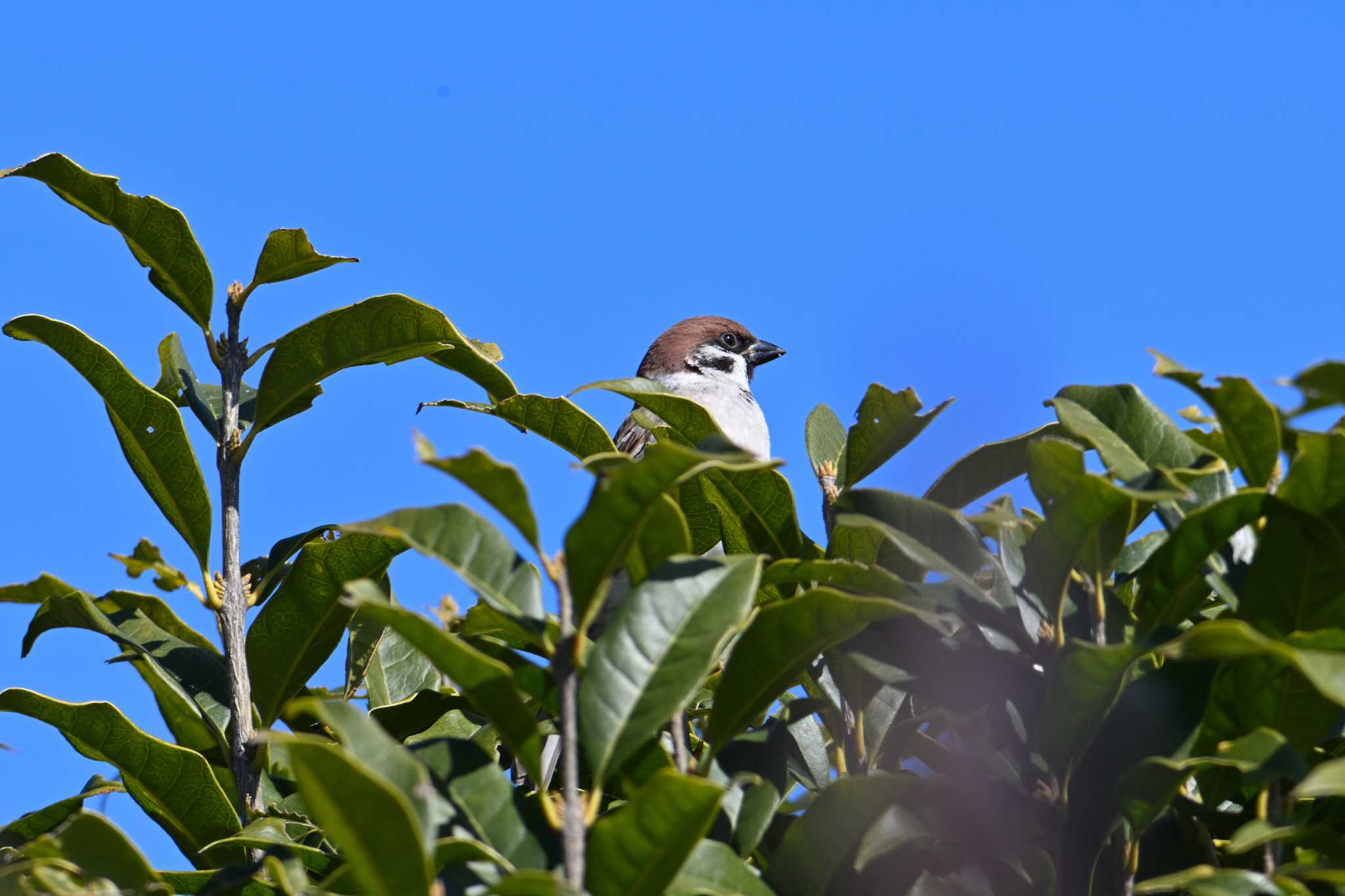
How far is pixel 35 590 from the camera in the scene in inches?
94.8

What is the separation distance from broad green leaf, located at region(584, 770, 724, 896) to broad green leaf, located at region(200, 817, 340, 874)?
54 centimetres

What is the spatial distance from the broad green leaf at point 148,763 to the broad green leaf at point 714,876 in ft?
3.51

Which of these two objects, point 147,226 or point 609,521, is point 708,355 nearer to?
point 147,226

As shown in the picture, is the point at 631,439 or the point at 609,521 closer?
the point at 609,521

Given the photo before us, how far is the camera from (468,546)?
1.42 meters

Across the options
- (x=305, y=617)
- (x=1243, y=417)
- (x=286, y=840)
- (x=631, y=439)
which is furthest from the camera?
(x=631, y=439)

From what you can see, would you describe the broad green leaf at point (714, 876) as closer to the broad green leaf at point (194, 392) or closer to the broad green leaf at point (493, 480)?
the broad green leaf at point (493, 480)

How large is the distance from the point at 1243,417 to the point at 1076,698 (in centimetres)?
42

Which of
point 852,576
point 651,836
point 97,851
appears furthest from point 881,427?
point 97,851

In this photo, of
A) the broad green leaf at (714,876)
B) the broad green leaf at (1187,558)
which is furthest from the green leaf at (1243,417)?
the broad green leaf at (714,876)

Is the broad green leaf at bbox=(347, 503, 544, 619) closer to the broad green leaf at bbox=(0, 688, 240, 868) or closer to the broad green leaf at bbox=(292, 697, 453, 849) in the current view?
the broad green leaf at bbox=(292, 697, 453, 849)

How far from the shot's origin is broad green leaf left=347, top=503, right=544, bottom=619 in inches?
53.9

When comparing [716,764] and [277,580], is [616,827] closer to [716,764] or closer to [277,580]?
[716,764]

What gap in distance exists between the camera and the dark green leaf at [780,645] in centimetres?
148
